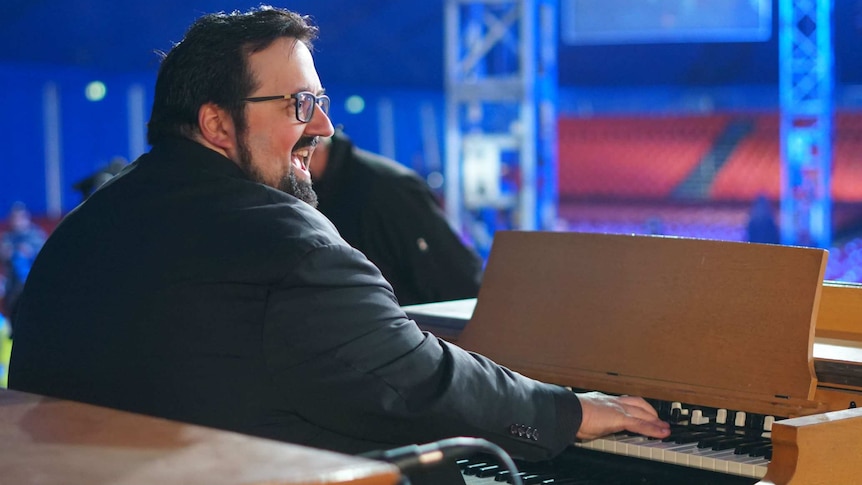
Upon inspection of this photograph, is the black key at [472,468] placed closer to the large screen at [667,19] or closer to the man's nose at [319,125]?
the man's nose at [319,125]

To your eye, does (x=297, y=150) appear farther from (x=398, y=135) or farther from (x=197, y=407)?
(x=398, y=135)

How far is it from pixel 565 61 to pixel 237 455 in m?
14.5

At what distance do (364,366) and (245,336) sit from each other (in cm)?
19

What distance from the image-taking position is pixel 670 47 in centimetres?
1445

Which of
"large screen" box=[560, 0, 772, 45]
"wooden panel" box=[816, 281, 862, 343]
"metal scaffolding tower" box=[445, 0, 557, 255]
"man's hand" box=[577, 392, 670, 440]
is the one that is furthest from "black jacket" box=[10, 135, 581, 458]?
"large screen" box=[560, 0, 772, 45]

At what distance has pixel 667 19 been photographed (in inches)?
432

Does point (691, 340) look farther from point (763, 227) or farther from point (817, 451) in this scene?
point (763, 227)

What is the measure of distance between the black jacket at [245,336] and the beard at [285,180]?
165mm

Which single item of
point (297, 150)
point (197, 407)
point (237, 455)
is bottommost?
point (197, 407)

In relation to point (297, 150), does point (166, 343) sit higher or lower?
lower

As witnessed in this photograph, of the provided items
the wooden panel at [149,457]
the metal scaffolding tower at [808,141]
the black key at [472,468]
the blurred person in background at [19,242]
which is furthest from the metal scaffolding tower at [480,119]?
the wooden panel at [149,457]

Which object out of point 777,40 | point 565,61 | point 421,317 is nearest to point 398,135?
point 565,61

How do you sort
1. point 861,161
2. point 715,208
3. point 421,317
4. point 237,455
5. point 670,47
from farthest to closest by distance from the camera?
1. point 670,47
2. point 715,208
3. point 861,161
4. point 421,317
5. point 237,455

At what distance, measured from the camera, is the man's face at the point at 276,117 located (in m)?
1.98
